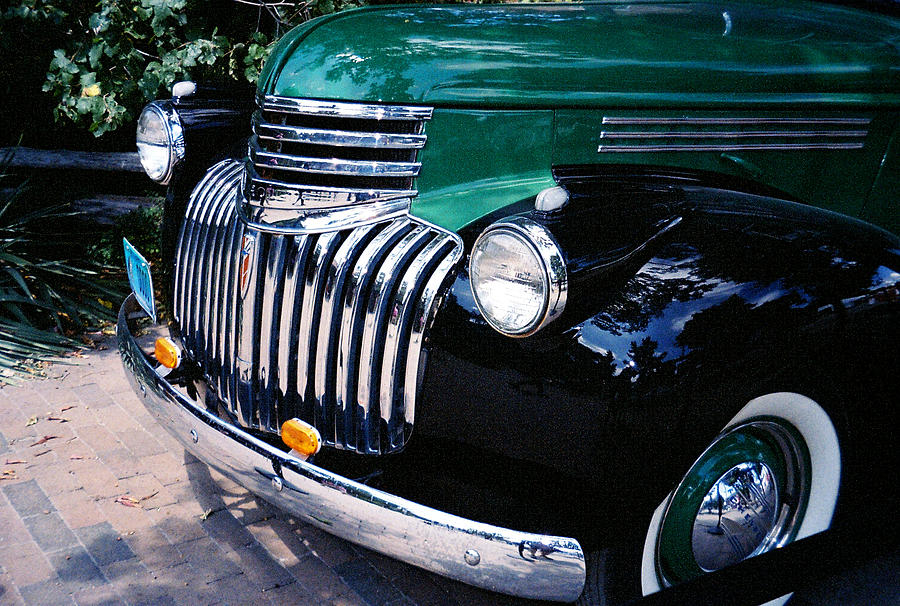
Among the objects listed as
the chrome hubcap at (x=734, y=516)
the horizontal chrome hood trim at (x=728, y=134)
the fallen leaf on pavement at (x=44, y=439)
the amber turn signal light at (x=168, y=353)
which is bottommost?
the fallen leaf on pavement at (x=44, y=439)

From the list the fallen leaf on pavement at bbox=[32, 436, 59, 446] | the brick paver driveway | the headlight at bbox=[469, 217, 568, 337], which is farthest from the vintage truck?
the fallen leaf on pavement at bbox=[32, 436, 59, 446]

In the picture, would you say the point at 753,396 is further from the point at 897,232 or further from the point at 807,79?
the point at 897,232

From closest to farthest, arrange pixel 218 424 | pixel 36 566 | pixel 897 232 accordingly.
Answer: pixel 218 424 → pixel 36 566 → pixel 897 232

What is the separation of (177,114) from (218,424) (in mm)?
1213

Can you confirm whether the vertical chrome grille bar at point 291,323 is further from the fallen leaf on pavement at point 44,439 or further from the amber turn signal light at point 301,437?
the fallen leaf on pavement at point 44,439

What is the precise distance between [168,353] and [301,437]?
74 centimetres

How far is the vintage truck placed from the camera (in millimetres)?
1696

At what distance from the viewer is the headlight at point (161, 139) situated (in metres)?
2.70

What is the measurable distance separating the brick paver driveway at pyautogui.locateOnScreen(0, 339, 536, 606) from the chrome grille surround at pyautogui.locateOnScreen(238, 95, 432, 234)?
3.71ft

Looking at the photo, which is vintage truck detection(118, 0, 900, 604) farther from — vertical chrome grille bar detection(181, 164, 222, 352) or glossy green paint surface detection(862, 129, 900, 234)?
glossy green paint surface detection(862, 129, 900, 234)

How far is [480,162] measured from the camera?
221 cm

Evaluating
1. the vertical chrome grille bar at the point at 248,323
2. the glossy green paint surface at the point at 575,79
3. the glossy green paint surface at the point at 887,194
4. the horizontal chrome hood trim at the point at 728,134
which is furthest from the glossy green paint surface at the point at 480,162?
the glossy green paint surface at the point at 887,194

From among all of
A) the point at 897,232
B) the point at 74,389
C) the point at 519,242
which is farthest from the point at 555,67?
the point at 74,389

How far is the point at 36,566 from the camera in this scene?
96.9 inches
